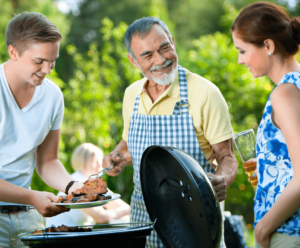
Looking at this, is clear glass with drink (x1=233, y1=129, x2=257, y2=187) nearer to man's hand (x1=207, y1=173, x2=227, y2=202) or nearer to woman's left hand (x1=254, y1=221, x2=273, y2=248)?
man's hand (x1=207, y1=173, x2=227, y2=202)

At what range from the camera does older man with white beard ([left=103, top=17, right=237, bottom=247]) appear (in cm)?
187

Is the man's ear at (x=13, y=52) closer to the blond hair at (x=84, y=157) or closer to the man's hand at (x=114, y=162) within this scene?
the man's hand at (x=114, y=162)

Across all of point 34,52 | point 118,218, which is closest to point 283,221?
point 34,52

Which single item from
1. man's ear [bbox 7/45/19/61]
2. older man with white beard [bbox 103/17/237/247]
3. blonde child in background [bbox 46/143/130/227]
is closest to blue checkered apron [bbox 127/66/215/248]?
older man with white beard [bbox 103/17/237/247]

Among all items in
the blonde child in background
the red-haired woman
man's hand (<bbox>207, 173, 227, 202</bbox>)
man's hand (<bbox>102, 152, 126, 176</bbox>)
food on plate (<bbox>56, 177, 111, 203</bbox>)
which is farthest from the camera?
the blonde child in background

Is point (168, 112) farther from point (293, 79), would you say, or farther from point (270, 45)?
point (293, 79)

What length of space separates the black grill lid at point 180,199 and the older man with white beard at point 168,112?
40 cm

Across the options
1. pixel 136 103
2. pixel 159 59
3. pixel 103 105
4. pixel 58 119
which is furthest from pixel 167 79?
pixel 103 105

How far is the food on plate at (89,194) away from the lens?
157 cm

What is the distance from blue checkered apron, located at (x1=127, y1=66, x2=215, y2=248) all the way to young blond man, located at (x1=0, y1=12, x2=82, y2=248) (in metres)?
0.42

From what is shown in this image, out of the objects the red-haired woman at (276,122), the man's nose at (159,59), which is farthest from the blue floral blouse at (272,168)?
the man's nose at (159,59)

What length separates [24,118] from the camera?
73.4 inches

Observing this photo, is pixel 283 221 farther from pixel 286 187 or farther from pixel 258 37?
pixel 258 37

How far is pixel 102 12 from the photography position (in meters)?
12.3
